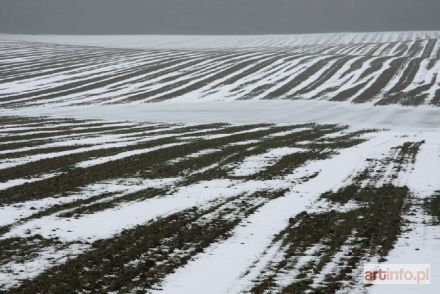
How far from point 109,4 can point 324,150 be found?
129947 mm

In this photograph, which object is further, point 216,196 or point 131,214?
point 216,196

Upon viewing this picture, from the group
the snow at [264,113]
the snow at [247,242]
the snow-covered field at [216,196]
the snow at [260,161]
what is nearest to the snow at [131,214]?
the snow-covered field at [216,196]

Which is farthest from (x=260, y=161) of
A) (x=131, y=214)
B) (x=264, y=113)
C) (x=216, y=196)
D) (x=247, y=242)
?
(x=264, y=113)

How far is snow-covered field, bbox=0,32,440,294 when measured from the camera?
9055 mm

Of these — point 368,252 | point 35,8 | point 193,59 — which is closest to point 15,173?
point 368,252

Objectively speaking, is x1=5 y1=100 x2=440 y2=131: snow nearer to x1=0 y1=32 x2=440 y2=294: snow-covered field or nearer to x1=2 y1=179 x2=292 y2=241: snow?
x1=0 y1=32 x2=440 y2=294: snow-covered field

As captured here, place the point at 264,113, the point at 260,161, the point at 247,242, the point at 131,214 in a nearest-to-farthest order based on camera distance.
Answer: the point at 247,242 < the point at 131,214 < the point at 260,161 < the point at 264,113

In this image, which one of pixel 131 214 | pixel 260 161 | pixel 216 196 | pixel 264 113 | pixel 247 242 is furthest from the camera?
pixel 264 113

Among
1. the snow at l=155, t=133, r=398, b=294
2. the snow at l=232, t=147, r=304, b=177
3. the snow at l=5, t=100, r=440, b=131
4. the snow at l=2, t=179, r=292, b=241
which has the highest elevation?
the snow at l=5, t=100, r=440, b=131

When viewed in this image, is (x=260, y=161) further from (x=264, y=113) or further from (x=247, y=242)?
(x=264, y=113)

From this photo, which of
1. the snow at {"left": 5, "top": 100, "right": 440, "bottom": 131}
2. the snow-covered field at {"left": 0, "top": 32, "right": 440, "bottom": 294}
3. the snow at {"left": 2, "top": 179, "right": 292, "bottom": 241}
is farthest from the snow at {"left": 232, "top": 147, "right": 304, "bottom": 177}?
the snow at {"left": 5, "top": 100, "right": 440, "bottom": 131}

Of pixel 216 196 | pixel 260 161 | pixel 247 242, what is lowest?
pixel 247 242

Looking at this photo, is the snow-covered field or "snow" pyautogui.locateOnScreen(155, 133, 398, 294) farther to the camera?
the snow-covered field

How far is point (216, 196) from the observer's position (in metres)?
14.0
